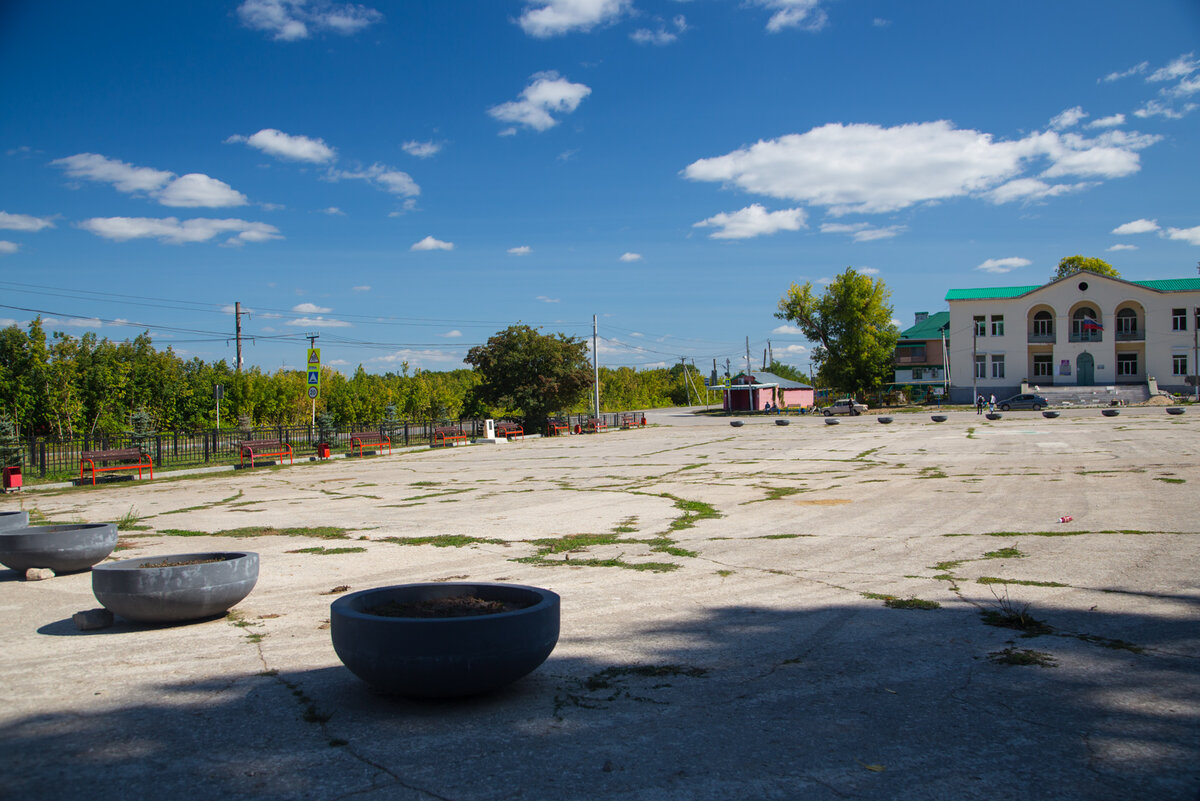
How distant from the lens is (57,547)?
884 centimetres

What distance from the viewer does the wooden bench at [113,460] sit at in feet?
78.3

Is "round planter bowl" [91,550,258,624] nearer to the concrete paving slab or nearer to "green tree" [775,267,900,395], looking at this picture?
the concrete paving slab

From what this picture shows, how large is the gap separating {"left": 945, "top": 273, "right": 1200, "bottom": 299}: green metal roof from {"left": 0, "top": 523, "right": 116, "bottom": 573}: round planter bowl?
85057mm

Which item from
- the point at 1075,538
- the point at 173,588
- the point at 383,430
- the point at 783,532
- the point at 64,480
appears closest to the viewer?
the point at 173,588

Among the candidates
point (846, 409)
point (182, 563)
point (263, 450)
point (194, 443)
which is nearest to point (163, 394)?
point (194, 443)

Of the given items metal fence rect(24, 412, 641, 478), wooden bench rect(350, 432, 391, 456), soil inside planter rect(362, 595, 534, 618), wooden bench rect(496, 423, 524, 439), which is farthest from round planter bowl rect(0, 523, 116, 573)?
wooden bench rect(496, 423, 524, 439)

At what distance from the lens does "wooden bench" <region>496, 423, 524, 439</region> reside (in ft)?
150

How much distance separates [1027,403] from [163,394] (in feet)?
217

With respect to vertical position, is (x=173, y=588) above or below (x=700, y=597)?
above

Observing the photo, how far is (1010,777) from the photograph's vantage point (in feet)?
12.1

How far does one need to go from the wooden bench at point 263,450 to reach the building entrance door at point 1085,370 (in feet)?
252

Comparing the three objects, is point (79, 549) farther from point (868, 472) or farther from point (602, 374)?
point (602, 374)

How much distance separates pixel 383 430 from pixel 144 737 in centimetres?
3724

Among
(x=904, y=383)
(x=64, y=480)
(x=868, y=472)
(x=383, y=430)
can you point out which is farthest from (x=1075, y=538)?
(x=904, y=383)
